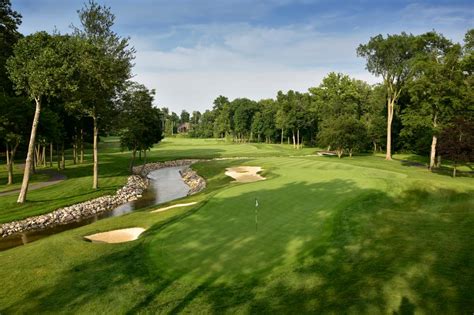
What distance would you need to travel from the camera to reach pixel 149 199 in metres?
31.7

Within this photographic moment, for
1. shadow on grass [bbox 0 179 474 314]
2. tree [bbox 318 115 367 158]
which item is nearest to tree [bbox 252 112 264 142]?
tree [bbox 318 115 367 158]

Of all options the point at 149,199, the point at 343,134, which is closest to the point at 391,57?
the point at 343,134

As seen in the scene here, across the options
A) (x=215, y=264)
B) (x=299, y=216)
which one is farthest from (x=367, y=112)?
(x=215, y=264)

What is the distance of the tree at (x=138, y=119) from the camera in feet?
115

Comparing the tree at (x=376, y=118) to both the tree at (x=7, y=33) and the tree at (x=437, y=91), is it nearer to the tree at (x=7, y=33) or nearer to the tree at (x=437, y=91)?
the tree at (x=437, y=91)

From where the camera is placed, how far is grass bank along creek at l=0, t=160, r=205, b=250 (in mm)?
20703

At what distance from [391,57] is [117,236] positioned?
5078 cm

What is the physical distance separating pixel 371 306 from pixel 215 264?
5.26 metres

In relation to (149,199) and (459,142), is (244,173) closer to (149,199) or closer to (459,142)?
(149,199)

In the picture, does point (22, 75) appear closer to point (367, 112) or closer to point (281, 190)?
point (281, 190)

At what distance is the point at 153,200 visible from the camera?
31.1m

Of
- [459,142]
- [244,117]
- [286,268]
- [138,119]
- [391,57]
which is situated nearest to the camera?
[286,268]

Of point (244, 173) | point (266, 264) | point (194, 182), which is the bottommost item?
point (194, 182)

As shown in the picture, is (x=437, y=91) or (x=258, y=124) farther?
(x=258, y=124)
